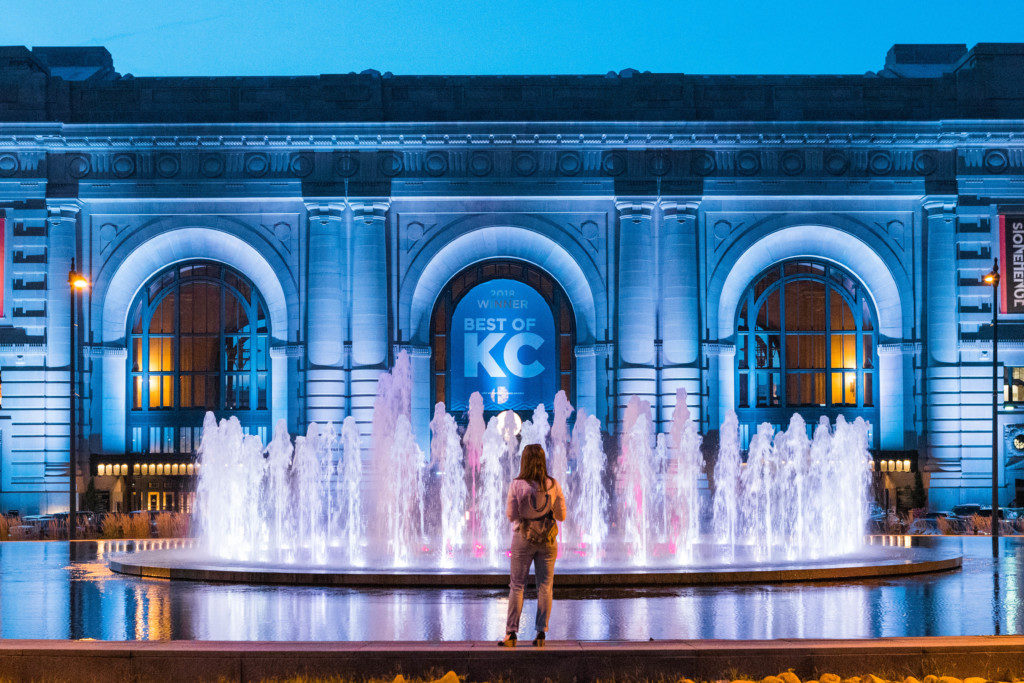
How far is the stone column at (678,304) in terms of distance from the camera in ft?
133

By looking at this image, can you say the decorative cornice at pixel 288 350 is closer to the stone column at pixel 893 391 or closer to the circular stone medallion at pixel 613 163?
the circular stone medallion at pixel 613 163

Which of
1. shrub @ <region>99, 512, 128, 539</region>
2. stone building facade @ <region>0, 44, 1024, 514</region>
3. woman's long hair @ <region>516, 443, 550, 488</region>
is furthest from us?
stone building facade @ <region>0, 44, 1024, 514</region>

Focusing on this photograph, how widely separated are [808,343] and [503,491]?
16.4m

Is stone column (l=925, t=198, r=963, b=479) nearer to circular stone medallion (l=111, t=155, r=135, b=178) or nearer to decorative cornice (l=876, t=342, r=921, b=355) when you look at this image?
decorative cornice (l=876, t=342, r=921, b=355)

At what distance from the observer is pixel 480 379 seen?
4241 centimetres

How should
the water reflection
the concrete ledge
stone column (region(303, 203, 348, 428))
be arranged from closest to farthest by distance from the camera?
the concrete ledge
the water reflection
stone column (region(303, 203, 348, 428))

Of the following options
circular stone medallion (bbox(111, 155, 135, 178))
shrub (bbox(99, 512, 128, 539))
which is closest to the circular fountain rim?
shrub (bbox(99, 512, 128, 539))

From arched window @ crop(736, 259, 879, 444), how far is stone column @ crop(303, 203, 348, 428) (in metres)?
14.4

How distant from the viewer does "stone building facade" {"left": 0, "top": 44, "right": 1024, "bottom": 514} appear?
40.9 metres

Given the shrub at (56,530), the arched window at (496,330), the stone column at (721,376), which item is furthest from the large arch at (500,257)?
the shrub at (56,530)

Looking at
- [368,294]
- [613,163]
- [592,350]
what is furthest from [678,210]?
[368,294]

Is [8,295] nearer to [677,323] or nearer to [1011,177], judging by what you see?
[677,323]

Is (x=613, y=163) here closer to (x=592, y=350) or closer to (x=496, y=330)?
(x=592, y=350)

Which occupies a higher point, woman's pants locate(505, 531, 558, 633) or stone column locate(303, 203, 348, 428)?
stone column locate(303, 203, 348, 428)
